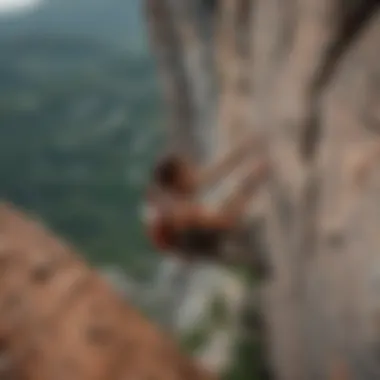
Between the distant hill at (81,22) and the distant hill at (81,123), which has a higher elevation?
the distant hill at (81,22)

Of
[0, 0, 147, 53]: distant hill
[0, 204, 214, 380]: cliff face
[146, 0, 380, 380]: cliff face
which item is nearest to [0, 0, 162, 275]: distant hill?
[0, 0, 147, 53]: distant hill

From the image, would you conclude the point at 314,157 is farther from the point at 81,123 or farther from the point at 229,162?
the point at 81,123

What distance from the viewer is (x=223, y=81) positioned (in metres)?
1.63

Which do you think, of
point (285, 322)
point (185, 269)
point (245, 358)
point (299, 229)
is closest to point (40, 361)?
point (299, 229)

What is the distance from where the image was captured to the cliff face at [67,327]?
1037mm

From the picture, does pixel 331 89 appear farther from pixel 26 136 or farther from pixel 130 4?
pixel 130 4

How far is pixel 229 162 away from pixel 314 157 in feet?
0.95

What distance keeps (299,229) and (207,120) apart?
2.44ft

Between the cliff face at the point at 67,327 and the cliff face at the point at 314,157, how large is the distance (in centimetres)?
21

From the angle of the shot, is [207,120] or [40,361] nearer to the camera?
[40,361]

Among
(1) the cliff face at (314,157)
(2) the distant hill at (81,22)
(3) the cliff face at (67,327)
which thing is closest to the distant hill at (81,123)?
(2) the distant hill at (81,22)

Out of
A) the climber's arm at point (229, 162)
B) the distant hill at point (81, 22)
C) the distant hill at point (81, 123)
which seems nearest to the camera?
the climber's arm at point (229, 162)

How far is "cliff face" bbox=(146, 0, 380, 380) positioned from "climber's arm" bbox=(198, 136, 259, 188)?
1.5 inches

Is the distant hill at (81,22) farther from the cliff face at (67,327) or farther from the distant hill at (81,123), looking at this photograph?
the cliff face at (67,327)
